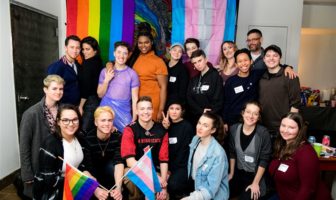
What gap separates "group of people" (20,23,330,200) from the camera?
2207mm

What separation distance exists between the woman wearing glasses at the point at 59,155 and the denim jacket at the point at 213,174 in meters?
0.78

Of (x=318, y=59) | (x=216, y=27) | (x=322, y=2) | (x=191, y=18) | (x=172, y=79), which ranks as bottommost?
(x=172, y=79)

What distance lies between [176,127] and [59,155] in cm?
109

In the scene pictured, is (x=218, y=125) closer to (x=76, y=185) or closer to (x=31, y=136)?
(x=76, y=185)

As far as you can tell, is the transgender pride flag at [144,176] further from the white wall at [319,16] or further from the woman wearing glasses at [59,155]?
the white wall at [319,16]

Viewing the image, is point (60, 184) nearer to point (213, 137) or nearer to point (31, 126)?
point (31, 126)

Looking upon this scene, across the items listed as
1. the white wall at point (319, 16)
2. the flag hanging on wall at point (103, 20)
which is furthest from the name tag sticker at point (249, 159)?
the white wall at point (319, 16)

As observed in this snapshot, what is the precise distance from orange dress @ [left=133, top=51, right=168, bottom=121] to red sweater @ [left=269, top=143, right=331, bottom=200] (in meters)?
1.34

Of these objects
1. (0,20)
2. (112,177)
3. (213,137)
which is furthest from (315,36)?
(0,20)

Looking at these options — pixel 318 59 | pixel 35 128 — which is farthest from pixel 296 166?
pixel 318 59

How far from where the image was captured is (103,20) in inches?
143

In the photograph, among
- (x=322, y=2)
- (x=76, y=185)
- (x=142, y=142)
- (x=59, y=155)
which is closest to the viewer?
(x=76, y=185)

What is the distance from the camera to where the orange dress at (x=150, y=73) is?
2975 millimetres

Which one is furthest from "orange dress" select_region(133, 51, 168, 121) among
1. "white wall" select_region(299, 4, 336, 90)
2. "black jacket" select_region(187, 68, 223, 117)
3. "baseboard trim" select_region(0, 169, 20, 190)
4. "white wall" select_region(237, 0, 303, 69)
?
"white wall" select_region(299, 4, 336, 90)
